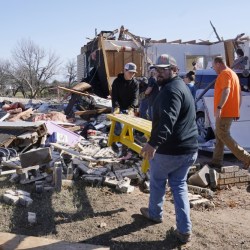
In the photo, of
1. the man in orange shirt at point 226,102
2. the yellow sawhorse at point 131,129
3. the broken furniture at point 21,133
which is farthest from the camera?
the broken furniture at point 21,133

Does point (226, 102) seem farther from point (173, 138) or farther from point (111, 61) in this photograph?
point (111, 61)

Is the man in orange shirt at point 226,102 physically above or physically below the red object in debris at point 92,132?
above

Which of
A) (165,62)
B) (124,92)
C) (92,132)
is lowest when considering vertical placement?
(92,132)

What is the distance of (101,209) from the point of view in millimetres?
5215

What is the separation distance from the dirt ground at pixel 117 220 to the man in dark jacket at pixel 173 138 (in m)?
0.39

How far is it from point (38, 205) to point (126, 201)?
1.18m

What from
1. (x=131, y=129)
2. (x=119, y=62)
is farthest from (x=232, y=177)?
(x=119, y=62)

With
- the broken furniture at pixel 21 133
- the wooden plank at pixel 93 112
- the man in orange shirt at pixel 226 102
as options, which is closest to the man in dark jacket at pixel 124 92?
the man in orange shirt at pixel 226 102

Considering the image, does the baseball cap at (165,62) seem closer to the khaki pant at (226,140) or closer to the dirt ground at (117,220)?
the dirt ground at (117,220)

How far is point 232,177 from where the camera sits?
6441 millimetres

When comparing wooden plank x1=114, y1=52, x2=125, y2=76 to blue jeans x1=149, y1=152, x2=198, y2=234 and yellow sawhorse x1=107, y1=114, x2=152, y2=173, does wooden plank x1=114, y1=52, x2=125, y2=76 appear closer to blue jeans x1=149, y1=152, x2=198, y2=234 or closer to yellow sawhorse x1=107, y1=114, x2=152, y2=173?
yellow sawhorse x1=107, y1=114, x2=152, y2=173

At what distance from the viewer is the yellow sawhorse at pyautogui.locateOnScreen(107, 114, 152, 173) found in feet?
19.4

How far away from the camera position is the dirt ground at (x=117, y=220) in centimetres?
432

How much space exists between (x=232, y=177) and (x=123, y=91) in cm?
247
